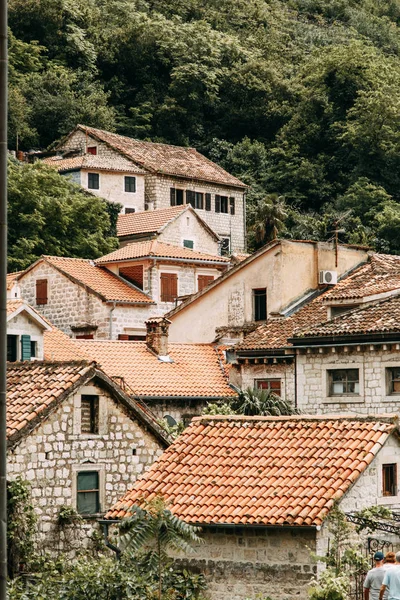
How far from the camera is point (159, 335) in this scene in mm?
46969

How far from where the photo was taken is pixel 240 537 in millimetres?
22734

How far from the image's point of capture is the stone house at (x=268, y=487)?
2209 cm

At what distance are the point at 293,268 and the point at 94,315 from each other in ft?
52.4

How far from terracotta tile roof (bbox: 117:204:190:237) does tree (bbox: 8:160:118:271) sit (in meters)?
2.67

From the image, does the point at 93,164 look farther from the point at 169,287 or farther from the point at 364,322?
the point at 364,322

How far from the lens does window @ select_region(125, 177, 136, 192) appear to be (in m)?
96.5

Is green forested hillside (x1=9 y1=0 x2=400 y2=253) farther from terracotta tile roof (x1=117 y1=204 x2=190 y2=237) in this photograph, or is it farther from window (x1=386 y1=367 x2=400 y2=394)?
window (x1=386 y1=367 x2=400 y2=394)

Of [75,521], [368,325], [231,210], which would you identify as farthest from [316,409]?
[231,210]

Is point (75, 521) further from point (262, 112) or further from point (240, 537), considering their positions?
point (262, 112)

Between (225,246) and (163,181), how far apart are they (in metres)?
6.05

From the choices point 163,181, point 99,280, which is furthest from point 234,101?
point 99,280

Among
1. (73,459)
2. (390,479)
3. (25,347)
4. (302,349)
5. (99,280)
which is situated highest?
(99,280)

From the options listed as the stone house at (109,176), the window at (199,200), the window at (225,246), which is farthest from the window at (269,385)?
the window at (199,200)

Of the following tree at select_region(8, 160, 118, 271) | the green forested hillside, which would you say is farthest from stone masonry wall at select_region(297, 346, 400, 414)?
the green forested hillside
